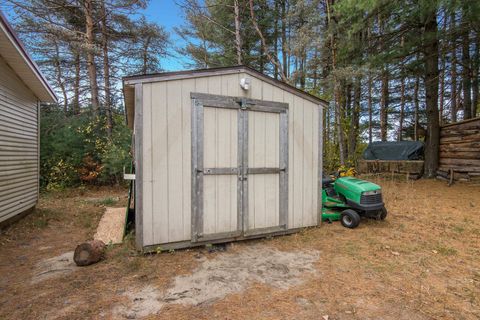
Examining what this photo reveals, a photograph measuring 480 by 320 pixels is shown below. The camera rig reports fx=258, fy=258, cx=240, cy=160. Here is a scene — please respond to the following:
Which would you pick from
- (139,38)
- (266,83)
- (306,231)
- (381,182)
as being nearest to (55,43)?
(139,38)

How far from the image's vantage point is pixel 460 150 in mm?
8320

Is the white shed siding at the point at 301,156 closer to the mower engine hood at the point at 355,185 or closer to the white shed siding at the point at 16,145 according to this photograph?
the mower engine hood at the point at 355,185

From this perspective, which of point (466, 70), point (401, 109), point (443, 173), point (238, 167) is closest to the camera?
point (238, 167)

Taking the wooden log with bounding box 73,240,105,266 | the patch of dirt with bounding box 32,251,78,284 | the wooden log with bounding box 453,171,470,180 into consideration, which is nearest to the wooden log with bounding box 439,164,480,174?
the wooden log with bounding box 453,171,470,180

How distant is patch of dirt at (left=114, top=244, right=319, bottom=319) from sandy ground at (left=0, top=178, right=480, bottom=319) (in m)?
0.01

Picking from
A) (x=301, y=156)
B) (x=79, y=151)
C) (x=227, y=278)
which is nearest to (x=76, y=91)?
(x=79, y=151)

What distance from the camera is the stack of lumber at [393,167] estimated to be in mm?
9719

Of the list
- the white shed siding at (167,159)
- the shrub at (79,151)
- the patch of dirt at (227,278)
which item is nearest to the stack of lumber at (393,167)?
the patch of dirt at (227,278)

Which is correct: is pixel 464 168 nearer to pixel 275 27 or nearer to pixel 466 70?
pixel 466 70

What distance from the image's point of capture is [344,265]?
3.12 meters

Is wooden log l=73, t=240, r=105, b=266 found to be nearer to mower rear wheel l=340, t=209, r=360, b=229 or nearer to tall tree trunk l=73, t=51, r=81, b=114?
mower rear wheel l=340, t=209, r=360, b=229

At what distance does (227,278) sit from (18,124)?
5.39 metres

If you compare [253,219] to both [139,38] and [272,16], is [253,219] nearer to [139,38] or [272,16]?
[139,38]

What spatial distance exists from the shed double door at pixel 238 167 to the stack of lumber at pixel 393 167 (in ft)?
25.1
